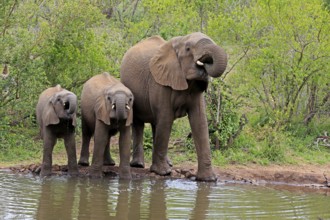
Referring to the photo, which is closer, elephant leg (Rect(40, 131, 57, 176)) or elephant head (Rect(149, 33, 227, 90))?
elephant head (Rect(149, 33, 227, 90))

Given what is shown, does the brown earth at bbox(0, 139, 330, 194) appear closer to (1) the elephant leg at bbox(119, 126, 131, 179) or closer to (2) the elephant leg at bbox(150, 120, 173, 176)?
(2) the elephant leg at bbox(150, 120, 173, 176)

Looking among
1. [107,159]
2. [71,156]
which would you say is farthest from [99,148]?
[107,159]

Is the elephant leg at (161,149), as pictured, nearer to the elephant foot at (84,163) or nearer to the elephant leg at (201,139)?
the elephant leg at (201,139)

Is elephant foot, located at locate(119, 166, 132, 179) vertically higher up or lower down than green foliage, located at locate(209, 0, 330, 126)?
lower down

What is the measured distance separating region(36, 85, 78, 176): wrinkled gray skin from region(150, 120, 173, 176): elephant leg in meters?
1.41

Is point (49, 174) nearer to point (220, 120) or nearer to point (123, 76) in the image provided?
point (123, 76)

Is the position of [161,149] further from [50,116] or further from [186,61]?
[50,116]

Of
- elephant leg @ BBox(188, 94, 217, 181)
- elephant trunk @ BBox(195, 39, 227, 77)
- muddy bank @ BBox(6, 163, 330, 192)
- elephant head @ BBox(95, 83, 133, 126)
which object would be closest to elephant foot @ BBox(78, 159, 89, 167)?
muddy bank @ BBox(6, 163, 330, 192)

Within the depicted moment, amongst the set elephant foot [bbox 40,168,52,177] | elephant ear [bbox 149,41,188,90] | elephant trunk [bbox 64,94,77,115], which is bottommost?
elephant foot [bbox 40,168,52,177]

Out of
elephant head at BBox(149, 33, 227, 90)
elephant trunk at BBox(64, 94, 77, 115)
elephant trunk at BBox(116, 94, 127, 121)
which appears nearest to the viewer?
elephant head at BBox(149, 33, 227, 90)

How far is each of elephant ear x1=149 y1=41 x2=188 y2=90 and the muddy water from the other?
5.47 feet

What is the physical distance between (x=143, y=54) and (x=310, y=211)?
209 inches

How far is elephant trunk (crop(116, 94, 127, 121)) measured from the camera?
1280 cm

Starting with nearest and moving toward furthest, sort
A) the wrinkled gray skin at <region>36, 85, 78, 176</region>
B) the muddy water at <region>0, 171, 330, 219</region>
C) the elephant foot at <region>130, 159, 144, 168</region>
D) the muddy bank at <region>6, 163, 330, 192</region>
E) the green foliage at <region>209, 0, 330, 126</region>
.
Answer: the muddy water at <region>0, 171, 330, 219</region>, the wrinkled gray skin at <region>36, 85, 78, 176</region>, the muddy bank at <region>6, 163, 330, 192</region>, the elephant foot at <region>130, 159, 144, 168</region>, the green foliage at <region>209, 0, 330, 126</region>
